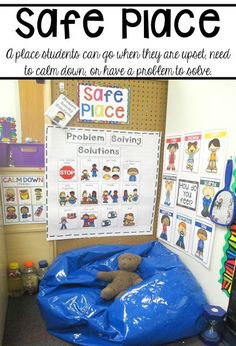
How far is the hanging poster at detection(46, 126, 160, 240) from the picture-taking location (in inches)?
46.0

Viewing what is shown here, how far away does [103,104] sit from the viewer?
118 cm

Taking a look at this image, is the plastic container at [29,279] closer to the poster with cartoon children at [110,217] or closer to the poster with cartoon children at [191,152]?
the poster with cartoon children at [110,217]

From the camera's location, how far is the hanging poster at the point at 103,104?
3.78 ft

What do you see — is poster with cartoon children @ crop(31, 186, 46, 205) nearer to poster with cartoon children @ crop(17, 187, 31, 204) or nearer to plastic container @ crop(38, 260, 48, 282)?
poster with cartoon children @ crop(17, 187, 31, 204)

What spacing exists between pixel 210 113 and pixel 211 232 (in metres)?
0.50

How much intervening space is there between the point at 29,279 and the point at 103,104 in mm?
1014

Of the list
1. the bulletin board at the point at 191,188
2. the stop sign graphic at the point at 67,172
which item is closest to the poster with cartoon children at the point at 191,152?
the bulletin board at the point at 191,188

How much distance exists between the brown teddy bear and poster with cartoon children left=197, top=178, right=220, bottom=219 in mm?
393

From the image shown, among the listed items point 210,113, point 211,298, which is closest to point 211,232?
point 211,298

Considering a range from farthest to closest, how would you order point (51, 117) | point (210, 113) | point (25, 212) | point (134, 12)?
1. point (25, 212)
2. point (51, 117)
3. point (210, 113)
4. point (134, 12)

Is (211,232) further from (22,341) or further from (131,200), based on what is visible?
(22,341)

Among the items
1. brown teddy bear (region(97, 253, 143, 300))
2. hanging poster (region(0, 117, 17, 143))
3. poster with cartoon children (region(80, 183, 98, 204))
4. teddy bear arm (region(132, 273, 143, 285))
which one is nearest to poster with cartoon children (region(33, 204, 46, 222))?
poster with cartoon children (region(80, 183, 98, 204))

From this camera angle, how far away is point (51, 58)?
97cm

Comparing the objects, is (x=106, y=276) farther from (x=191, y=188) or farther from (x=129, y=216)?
(x=191, y=188)
